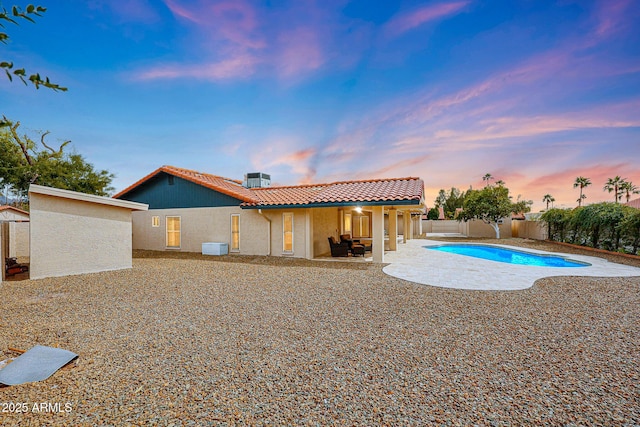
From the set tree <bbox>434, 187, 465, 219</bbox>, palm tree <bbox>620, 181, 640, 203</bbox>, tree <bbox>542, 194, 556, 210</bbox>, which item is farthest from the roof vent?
tree <bbox>542, 194, 556, 210</bbox>

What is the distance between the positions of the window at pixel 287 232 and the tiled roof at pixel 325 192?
0.87 m

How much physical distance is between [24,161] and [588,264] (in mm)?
37653

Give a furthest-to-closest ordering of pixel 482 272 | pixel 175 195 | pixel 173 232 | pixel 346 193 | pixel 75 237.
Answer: pixel 173 232 → pixel 175 195 → pixel 346 193 → pixel 482 272 → pixel 75 237

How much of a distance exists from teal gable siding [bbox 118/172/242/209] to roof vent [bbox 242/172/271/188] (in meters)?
4.08

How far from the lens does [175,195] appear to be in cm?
1672

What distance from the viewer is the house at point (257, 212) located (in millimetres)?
12864

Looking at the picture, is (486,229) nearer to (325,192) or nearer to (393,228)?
(393,228)

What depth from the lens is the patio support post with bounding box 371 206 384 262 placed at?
12.0m

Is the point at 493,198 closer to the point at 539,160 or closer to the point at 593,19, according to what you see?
the point at 539,160

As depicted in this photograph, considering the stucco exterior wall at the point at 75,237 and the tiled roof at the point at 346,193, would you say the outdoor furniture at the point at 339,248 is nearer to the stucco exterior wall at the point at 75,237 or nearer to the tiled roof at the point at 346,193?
the tiled roof at the point at 346,193

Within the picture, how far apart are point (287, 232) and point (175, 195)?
730cm

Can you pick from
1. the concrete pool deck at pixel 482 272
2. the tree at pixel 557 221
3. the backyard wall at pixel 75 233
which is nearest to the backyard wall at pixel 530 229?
the tree at pixel 557 221

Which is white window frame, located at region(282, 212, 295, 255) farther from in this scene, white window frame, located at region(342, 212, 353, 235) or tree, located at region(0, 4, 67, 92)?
tree, located at region(0, 4, 67, 92)

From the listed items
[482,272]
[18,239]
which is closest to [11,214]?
[18,239]
